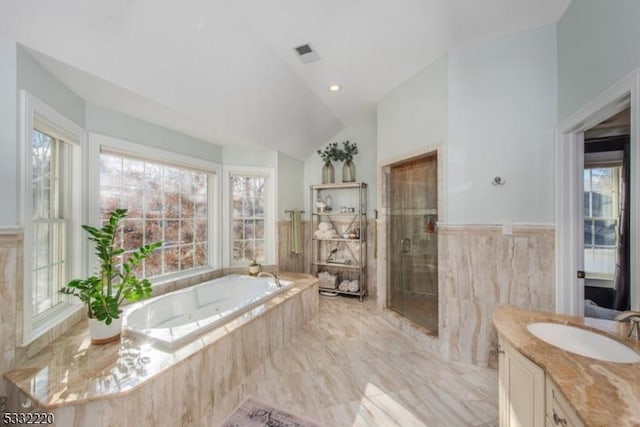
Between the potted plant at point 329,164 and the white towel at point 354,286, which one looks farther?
the potted plant at point 329,164

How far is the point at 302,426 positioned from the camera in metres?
1.66

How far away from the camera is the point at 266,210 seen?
3.99 metres

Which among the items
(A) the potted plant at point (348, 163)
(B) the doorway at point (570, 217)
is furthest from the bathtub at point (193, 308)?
(B) the doorway at point (570, 217)

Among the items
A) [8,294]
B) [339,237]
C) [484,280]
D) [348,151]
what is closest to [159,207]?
[8,294]

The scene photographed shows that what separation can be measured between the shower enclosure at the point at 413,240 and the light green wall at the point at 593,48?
3.45 feet

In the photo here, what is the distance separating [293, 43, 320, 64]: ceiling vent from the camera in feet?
7.30

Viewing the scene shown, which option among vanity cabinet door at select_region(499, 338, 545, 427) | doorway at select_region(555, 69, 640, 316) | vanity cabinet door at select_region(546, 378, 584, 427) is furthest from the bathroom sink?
doorway at select_region(555, 69, 640, 316)

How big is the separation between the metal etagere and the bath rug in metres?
2.36

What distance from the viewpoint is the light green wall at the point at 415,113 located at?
242cm

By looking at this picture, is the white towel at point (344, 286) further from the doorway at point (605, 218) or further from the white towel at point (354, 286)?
the doorway at point (605, 218)

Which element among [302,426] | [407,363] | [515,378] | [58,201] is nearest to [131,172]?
[58,201]

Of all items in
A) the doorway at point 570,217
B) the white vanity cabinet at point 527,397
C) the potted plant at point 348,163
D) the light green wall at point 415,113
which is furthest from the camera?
the potted plant at point 348,163

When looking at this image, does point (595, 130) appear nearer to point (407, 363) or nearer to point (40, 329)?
point (407, 363)

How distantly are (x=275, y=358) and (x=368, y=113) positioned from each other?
10.6 ft
